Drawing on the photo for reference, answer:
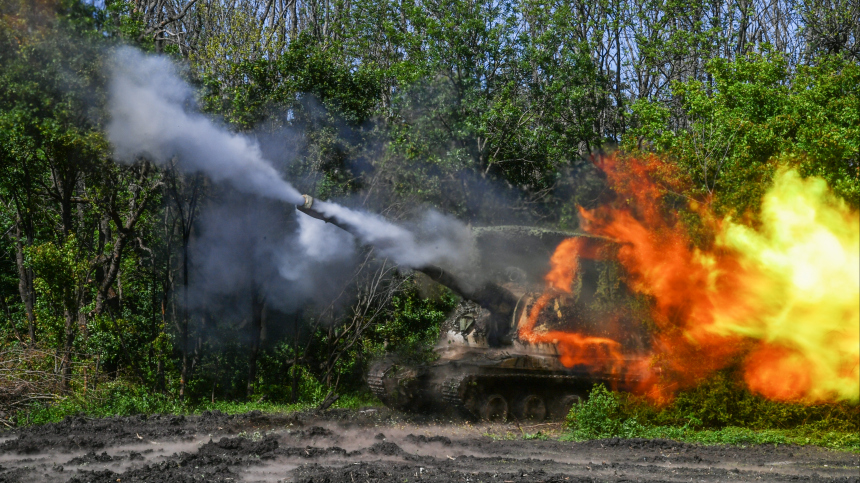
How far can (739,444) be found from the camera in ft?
42.3

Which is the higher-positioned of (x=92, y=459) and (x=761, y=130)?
(x=761, y=130)

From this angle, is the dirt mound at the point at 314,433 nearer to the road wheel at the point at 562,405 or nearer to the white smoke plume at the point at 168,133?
the white smoke plume at the point at 168,133

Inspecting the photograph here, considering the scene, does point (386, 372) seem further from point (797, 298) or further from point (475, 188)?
point (475, 188)

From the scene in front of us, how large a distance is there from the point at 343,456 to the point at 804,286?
6.76 m

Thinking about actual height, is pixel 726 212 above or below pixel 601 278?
above

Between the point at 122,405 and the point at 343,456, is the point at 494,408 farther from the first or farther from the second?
the point at 122,405

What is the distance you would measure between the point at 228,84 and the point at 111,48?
172 inches

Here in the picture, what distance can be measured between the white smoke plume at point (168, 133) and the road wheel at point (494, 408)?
551 cm

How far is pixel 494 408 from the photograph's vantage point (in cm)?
1598

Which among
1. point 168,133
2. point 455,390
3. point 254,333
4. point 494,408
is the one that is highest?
point 168,133

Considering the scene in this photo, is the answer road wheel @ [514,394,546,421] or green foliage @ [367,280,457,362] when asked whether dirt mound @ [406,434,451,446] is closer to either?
road wheel @ [514,394,546,421]

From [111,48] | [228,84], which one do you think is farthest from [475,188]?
[111,48]

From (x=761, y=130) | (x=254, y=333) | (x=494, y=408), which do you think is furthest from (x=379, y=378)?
(x=761, y=130)

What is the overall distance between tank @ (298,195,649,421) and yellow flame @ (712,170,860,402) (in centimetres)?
253
